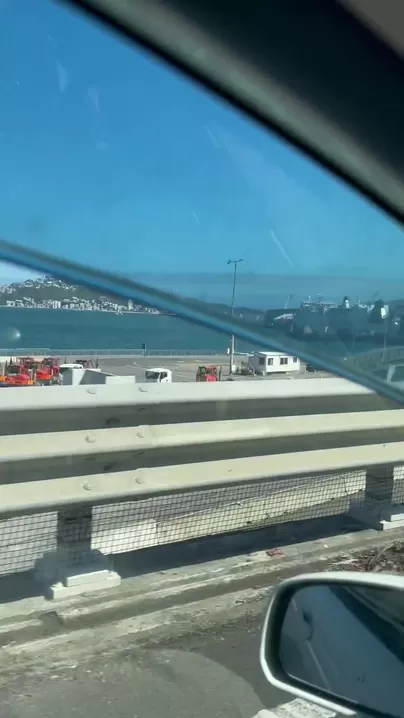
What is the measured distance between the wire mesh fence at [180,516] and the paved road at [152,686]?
0.97 meters

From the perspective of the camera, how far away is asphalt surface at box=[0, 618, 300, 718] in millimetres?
3090

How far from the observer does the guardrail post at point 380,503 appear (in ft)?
18.6

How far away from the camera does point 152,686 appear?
329cm

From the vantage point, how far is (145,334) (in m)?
3.46

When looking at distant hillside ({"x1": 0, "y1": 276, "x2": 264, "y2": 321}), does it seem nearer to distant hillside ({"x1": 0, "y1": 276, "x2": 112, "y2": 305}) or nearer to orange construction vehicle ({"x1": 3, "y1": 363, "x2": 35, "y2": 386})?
distant hillside ({"x1": 0, "y1": 276, "x2": 112, "y2": 305})

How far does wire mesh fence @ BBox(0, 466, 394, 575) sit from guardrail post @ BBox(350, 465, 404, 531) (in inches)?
0.5

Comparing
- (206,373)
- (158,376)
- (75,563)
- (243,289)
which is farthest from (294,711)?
(158,376)

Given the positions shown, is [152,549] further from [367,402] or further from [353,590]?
[353,590]

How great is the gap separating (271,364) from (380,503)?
2.06 metres

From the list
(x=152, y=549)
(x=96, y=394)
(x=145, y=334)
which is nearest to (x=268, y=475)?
(x=152, y=549)

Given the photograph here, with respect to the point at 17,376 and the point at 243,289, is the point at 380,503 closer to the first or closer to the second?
the point at 17,376

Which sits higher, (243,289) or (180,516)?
(243,289)

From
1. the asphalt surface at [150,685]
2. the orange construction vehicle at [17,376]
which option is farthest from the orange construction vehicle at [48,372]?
the asphalt surface at [150,685]

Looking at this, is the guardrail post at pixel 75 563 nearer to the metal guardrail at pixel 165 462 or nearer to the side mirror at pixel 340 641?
the metal guardrail at pixel 165 462
